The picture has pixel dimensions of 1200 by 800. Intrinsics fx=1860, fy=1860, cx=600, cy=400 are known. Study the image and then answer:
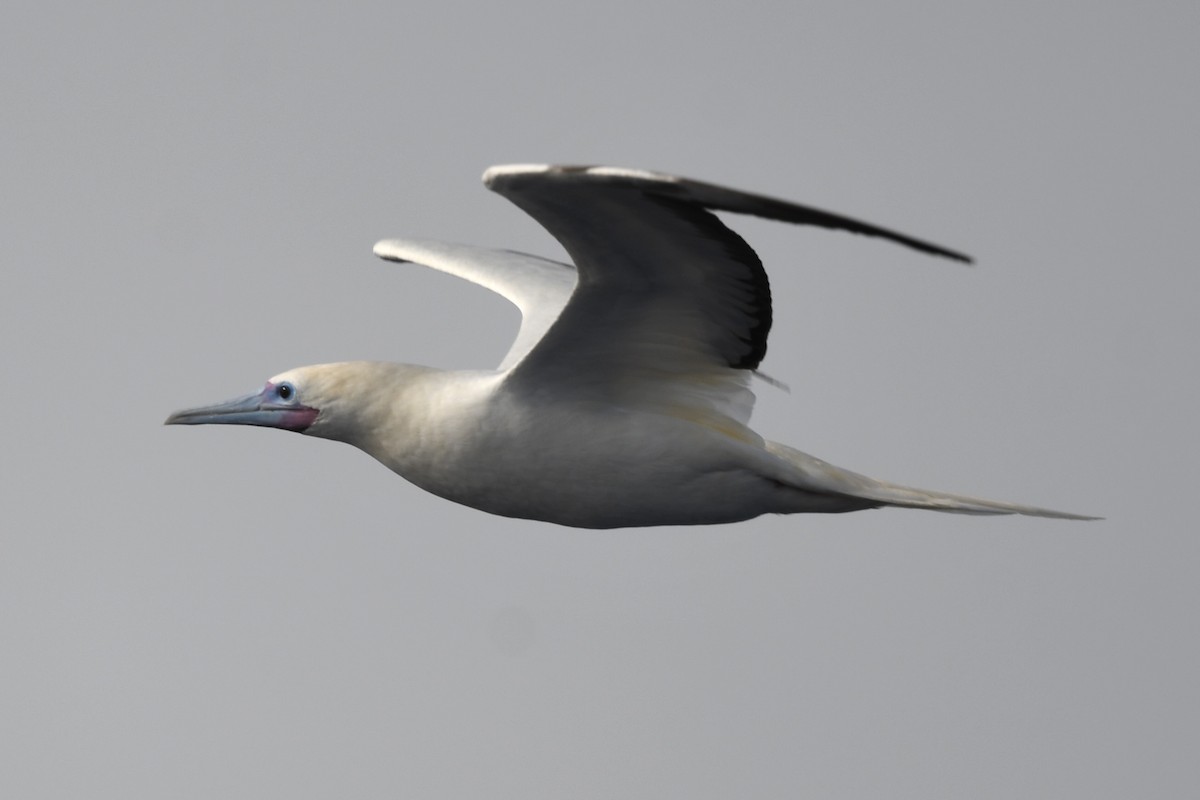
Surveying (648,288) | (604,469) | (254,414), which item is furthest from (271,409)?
(648,288)

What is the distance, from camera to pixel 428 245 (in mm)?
13203

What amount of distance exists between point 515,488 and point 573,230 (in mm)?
1816

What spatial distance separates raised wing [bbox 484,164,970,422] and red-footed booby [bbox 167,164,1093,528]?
0.01m

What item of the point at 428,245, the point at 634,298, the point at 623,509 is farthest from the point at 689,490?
the point at 428,245

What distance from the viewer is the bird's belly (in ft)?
33.2

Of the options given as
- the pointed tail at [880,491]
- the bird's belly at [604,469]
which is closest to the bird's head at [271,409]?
the bird's belly at [604,469]

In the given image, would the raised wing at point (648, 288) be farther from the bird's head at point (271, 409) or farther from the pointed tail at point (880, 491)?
the bird's head at point (271, 409)

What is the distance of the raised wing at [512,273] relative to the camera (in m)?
12.0

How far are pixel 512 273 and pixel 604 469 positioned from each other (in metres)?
2.82

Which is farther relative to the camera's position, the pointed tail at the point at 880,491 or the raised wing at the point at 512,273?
the raised wing at the point at 512,273

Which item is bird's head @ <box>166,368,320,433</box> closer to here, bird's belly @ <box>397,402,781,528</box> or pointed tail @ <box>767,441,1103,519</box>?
bird's belly @ <box>397,402,781,528</box>

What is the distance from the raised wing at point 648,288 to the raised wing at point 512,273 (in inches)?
58.7

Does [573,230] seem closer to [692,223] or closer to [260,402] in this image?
[692,223]

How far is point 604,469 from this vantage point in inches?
401
